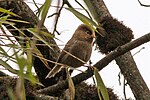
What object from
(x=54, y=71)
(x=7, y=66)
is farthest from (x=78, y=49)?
(x=7, y=66)

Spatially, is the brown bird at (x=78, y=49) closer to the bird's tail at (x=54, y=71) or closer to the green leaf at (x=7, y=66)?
the bird's tail at (x=54, y=71)

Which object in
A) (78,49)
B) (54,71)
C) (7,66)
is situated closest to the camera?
(7,66)

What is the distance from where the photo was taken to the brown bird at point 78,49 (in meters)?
2.03

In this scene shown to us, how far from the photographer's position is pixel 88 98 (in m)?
2.05

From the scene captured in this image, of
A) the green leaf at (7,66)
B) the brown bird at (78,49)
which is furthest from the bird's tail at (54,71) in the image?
the green leaf at (7,66)

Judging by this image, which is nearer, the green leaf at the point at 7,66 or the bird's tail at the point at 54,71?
the green leaf at the point at 7,66

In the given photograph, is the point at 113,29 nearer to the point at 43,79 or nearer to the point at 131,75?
the point at 131,75

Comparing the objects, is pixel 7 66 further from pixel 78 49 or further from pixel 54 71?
pixel 78 49

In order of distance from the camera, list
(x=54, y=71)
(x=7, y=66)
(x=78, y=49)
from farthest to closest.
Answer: (x=78, y=49) → (x=54, y=71) → (x=7, y=66)

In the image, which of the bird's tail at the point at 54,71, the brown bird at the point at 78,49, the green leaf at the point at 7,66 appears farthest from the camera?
the brown bird at the point at 78,49

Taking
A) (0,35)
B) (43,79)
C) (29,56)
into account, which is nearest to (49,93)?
(43,79)

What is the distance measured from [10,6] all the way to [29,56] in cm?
118

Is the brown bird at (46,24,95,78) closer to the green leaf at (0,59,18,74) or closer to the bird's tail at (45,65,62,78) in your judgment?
the bird's tail at (45,65,62,78)

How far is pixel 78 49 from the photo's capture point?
210 centimetres
